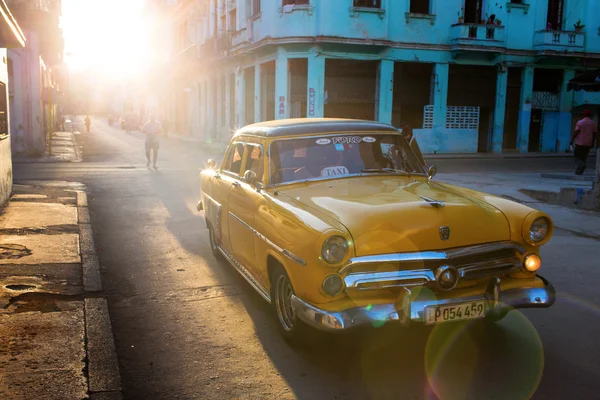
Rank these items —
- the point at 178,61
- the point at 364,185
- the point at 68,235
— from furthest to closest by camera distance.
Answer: the point at 178,61 < the point at 68,235 < the point at 364,185

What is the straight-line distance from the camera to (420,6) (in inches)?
1016

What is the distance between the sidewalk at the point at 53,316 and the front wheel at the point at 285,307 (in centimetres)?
123

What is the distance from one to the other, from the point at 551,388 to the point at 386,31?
22629 millimetres

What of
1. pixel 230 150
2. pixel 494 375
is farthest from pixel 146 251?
pixel 494 375

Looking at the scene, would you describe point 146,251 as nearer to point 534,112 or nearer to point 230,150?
point 230,150

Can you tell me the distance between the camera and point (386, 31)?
80.9 feet

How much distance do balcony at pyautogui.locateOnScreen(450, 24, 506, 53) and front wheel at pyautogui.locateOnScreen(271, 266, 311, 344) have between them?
23272mm

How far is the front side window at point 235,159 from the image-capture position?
5.94 m

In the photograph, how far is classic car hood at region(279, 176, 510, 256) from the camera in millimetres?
3797

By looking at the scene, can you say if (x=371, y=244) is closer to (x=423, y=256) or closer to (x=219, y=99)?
(x=423, y=256)

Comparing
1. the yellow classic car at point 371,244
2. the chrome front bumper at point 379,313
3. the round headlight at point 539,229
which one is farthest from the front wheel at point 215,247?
the round headlight at point 539,229

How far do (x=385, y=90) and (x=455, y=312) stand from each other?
890 inches

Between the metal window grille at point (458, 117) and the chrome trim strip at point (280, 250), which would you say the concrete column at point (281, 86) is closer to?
the metal window grille at point (458, 117)

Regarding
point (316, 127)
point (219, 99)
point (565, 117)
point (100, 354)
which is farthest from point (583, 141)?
point (219, 99)
